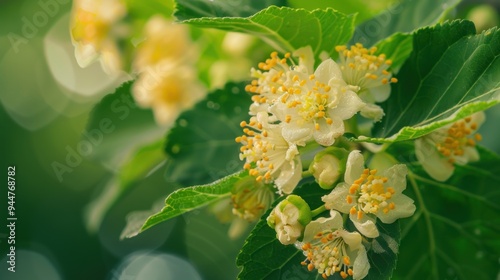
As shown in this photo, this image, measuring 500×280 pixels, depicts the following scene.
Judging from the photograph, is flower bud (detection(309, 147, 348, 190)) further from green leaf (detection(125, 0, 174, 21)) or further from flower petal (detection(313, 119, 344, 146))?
green leaf (detection(125, 0, 174, 21))

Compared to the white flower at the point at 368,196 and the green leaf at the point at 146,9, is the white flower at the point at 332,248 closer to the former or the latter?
the white flower at the point at 368,196

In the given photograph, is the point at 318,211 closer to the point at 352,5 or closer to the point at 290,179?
the point at 290,179

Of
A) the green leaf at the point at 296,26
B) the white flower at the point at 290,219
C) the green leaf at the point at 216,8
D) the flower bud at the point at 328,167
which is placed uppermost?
the green leaf at the point at 216,8

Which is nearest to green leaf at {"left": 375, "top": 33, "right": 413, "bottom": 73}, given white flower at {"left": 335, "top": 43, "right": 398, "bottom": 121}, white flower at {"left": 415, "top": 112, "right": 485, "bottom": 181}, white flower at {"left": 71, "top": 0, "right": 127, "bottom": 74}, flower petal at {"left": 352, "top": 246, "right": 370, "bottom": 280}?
white flower at {"left": 335, "top": 43, "right": 398, "bottom": 121}

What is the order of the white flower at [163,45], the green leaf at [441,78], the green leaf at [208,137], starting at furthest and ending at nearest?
the white flower at [163,45], the green leaf at [208,137], the green leaf at [441,78]

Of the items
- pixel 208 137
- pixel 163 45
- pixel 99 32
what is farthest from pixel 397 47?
pixel 99 32

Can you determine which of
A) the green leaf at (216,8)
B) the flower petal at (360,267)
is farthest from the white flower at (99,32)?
the flower petal at (360,267)

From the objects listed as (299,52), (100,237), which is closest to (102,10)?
(299,52)
